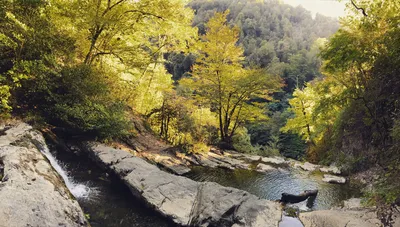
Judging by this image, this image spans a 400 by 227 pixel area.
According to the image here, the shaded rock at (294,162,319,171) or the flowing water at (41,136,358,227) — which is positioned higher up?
the shaded rock at (294,162,319,171)

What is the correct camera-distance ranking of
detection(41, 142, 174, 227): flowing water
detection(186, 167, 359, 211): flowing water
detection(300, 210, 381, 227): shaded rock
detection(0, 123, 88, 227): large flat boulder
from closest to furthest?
detection(0, 123, 88, 227): large flat boulder → detection(300, 210, 381, 227): shaded rock → detection(41, 142, 174, 227): flowing water → detection(186, 167, 359, 211): flowing water

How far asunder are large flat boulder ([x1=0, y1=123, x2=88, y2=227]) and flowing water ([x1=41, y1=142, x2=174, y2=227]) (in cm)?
94

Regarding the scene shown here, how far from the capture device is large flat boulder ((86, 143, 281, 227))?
5.25m

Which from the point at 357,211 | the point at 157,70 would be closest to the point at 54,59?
the point at 157,70

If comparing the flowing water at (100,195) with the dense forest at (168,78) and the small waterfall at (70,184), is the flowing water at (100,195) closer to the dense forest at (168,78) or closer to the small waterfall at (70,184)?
the small waterfall at (70,184)

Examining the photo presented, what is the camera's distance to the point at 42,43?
730cm

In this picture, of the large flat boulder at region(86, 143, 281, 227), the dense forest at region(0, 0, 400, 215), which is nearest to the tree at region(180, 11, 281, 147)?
the dense forest at region(0, 0, 400, 215)

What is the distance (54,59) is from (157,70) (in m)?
8.19

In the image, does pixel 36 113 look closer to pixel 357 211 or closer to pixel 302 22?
pixel 357 211

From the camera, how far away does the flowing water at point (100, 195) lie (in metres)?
5.42

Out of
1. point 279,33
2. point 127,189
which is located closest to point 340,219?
point 127,189

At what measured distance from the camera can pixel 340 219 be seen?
512cm

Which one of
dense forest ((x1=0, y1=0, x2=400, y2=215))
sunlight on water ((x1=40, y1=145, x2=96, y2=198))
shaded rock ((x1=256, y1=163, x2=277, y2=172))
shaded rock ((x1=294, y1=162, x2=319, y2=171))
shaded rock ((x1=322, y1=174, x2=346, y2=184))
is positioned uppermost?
dense forest ((x1=0, y1=0, x2=400, y2=215))

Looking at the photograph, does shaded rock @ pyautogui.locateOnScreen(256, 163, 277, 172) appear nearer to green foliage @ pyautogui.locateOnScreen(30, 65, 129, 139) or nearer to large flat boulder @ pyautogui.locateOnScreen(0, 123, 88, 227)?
green foliage @ pyautogui.locateOnScreen(30, 65, 129, 139)
